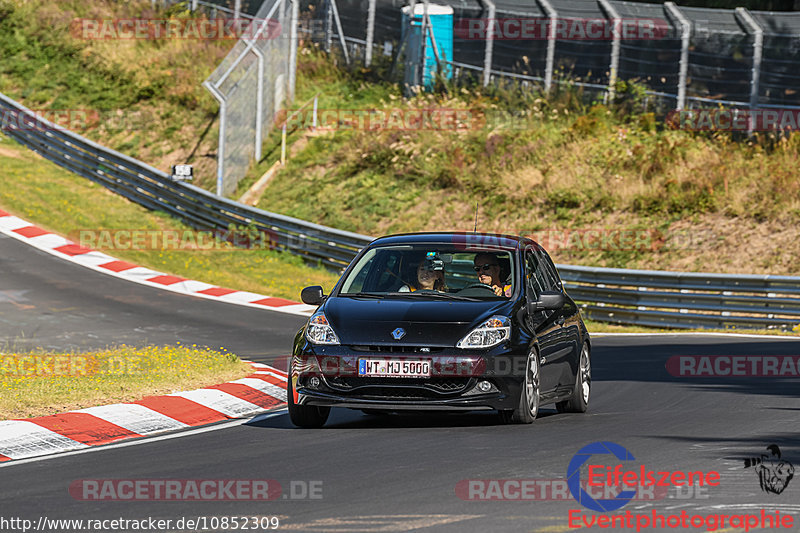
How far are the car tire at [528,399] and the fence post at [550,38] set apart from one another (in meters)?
22.9

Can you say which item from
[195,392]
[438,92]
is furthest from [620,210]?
[195,392]

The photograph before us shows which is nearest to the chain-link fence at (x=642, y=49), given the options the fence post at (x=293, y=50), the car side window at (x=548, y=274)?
the fence post at (x=293, y=50)

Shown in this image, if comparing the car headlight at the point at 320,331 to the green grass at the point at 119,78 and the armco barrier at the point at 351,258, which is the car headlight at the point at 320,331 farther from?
the green grass at the point at 119,78

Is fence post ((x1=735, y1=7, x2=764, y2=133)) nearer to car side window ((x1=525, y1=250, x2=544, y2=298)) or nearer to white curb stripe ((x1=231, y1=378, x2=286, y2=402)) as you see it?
white curb stripe ((x1=231, y1=378, x2=286, y2=402))

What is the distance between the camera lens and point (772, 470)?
797cm

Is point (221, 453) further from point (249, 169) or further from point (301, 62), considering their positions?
point (301, 62)

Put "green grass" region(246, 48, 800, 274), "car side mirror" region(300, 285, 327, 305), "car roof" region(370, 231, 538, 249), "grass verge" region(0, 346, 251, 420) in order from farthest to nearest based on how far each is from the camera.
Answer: "green grass" region(246, 48, 800, 274) → "car roof" region(370, 231, 538, 249) → "grass verge" region(0, 346, 251, 420) → "car side mirror" region(300, 285, 327, 305)

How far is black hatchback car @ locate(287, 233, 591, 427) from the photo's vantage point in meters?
9.62

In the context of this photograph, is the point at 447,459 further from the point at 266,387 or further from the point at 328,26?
the point at 328,26

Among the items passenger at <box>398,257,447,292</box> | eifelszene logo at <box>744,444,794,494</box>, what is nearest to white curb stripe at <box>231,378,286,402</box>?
passenger at <box>398,257,447,292</box>

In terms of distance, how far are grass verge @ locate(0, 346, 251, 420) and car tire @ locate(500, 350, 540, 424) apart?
3625 mm

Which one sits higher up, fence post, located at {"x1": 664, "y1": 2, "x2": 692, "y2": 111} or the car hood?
fence post, located at {"x1": 664, "y1": 2, "x2": 692, "y2": 111}

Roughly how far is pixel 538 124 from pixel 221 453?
2556cm

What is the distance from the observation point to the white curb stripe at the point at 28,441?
9070 mm
